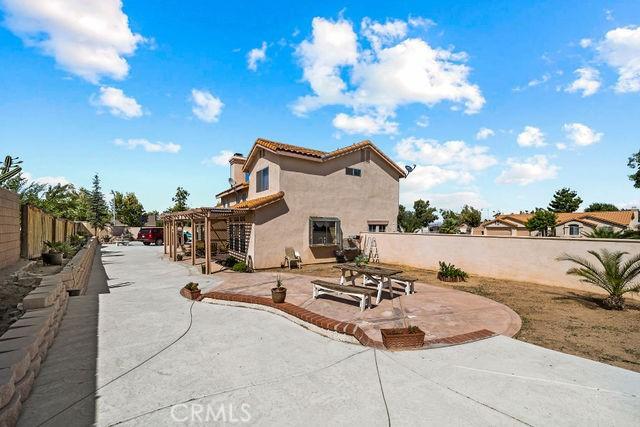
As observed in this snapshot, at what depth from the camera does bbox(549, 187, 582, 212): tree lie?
213 feet

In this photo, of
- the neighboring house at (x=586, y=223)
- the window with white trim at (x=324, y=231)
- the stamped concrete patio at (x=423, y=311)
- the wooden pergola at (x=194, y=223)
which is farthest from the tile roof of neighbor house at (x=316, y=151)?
the neighboring house at (x=586, y=223)

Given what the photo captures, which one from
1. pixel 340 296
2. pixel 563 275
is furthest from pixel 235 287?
pixel 563 275

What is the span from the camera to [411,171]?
20.7 m

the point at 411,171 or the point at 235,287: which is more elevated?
the point at 411,171

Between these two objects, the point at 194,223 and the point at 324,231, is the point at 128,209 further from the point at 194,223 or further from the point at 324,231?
the point at 324,231

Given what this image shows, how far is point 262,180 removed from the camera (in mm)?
18078

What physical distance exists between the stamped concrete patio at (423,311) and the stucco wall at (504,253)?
418cm

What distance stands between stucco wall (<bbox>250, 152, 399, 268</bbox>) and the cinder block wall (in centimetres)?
869

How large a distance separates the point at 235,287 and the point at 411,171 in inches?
581

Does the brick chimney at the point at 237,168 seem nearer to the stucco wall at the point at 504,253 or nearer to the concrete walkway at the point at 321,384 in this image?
the stucco wall at the point at 504,253

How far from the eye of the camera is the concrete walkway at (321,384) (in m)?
3.55

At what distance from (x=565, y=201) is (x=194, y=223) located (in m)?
78.2

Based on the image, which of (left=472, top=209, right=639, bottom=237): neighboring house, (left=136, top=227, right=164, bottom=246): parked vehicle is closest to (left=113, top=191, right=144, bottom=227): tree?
(left=136, top=227, right=164, bottom=246): parked vehicle

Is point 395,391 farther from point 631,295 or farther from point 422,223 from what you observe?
point 422,223
